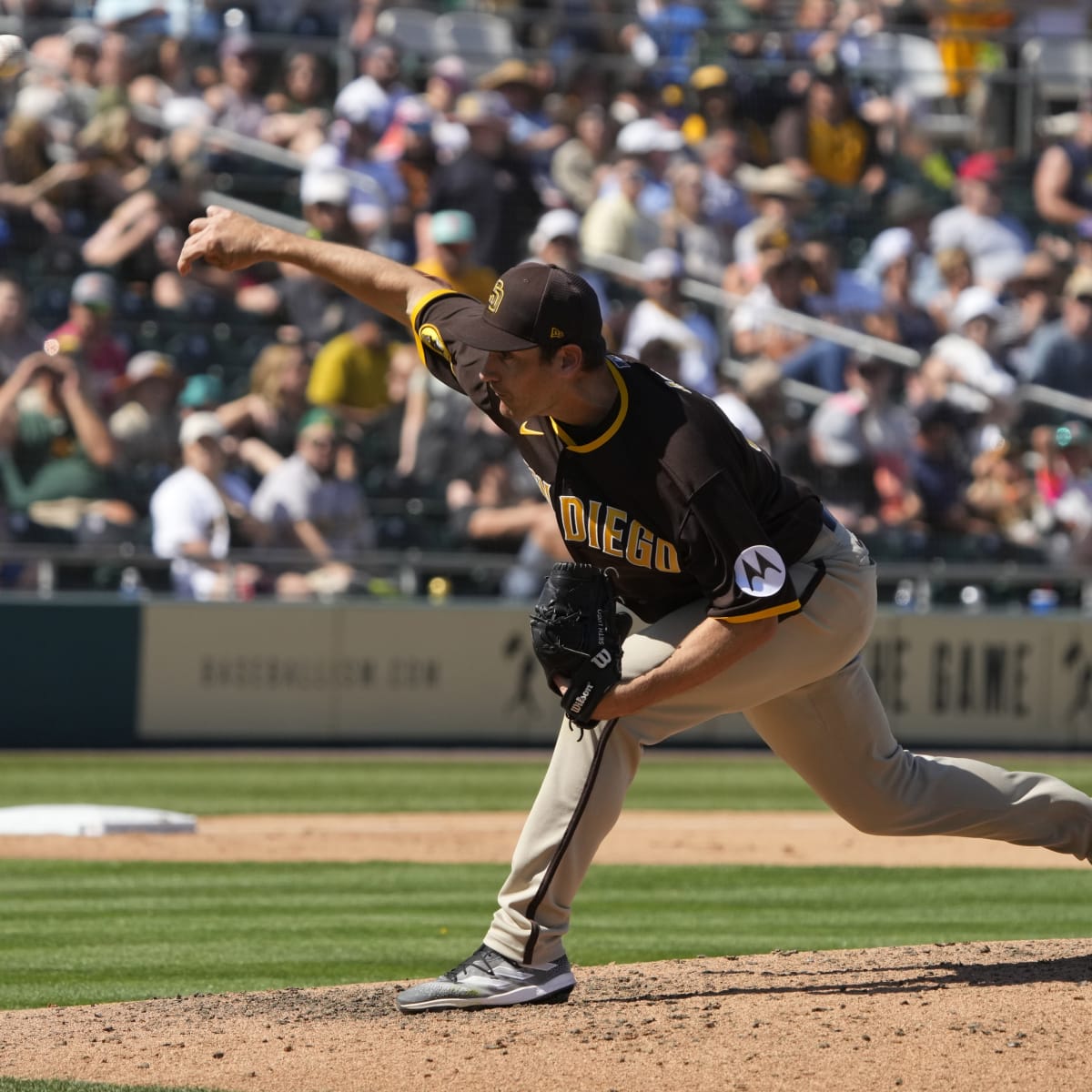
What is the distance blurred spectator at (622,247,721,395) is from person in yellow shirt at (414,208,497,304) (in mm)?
1181

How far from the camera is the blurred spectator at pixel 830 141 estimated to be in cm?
1734

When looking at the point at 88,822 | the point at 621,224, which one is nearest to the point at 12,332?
the point at 88,822

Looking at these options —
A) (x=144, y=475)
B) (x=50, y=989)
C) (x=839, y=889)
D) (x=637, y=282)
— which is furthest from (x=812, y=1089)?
(x=637, y=282)

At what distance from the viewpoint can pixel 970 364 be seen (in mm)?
15367

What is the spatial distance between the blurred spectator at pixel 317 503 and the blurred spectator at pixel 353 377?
Answer: 0.45 metres

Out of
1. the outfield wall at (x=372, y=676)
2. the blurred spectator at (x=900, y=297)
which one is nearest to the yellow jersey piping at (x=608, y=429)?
the outfield wall at (x=372, y=676)

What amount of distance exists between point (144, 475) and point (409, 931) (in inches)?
253

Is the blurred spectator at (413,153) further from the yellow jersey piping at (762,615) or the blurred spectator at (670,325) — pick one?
the yellow jersey piping at (762,615)

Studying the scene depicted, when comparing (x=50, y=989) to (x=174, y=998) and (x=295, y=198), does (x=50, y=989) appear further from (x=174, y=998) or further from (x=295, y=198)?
(x=295, y=198)

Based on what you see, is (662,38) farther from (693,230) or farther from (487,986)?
(487,986)

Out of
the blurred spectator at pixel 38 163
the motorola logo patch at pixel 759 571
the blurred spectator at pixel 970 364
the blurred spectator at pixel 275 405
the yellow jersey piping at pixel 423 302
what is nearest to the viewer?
the motorola logo patch at pixel 759 571

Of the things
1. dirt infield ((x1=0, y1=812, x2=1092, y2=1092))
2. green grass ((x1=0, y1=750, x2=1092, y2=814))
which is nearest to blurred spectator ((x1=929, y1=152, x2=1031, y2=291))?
green grass ((x1=0, y1=750, x2=1092, y2=814))

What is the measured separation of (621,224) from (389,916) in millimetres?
9351

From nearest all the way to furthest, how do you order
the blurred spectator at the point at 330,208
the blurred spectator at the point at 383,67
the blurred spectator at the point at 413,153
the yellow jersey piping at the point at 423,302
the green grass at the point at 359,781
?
the yellow jersey piping at the point at 423,302
the green grass at the point at 359,781
the blurred spectator at the point at 330,208
the blurred spectator at the point at 413,153
the blurred spectator at the point at 383,67
